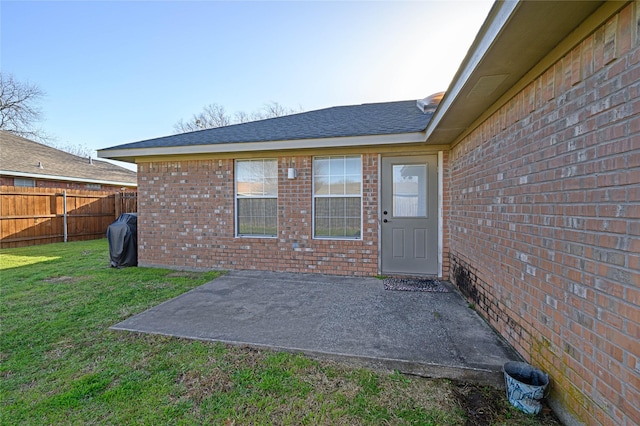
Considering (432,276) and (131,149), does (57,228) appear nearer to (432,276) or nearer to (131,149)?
(131,149)

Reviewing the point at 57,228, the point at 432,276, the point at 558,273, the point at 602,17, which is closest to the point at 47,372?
the point at 558,273

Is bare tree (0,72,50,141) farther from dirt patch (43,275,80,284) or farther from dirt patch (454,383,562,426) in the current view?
dirt patch (454,383,562,426)

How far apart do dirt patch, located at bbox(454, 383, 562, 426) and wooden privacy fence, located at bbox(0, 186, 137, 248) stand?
13137mm

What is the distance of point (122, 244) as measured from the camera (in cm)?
629

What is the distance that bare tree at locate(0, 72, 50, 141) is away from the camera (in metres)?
18.8

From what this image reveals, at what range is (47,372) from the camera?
2.38m

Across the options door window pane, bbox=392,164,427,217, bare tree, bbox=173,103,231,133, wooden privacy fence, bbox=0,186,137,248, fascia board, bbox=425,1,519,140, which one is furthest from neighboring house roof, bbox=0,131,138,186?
fascia board, bbox=425,1,519,140

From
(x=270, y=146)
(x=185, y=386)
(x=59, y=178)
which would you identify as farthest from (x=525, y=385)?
(x=59, y=178)

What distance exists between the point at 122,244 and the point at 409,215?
6271 mm

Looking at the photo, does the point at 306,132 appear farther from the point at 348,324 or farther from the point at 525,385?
the point at 525,385

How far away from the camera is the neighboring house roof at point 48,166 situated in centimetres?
1099

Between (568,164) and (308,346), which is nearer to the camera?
(568,164)

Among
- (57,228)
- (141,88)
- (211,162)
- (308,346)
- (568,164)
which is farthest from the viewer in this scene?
(141,88)

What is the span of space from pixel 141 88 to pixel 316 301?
13984 mm
